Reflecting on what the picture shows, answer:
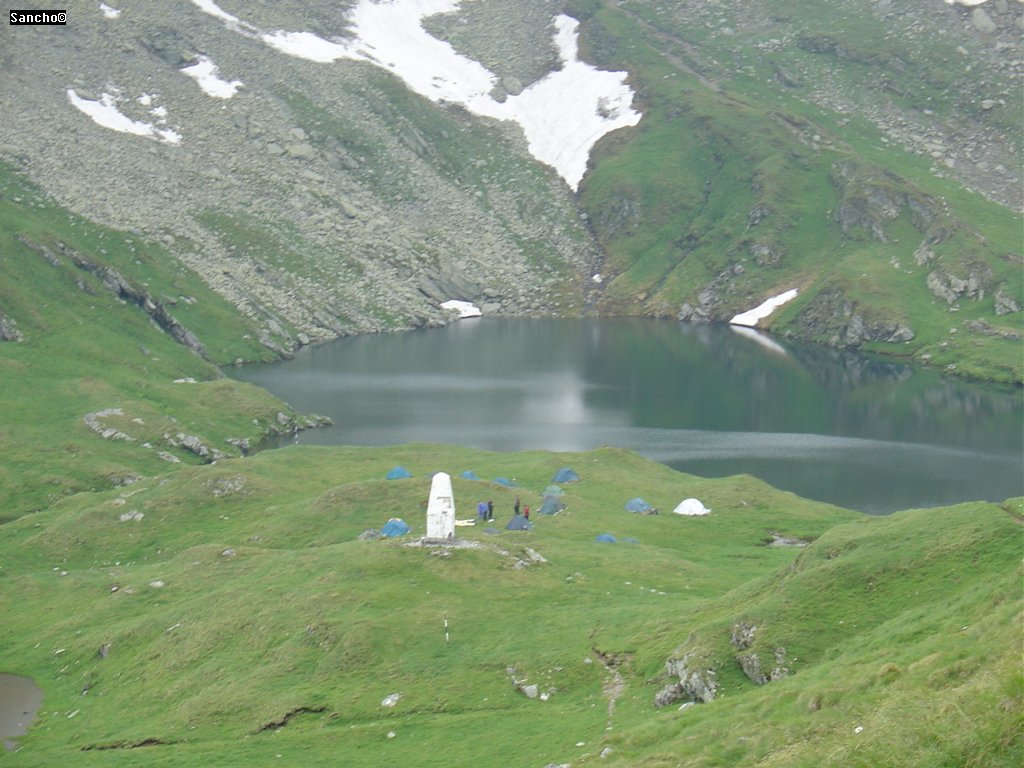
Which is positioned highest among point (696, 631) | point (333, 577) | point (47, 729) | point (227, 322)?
point (696, 631)

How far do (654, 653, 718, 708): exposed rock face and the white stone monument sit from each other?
20814mm

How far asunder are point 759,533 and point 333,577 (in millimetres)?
35142

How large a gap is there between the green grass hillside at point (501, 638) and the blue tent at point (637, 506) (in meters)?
4.73

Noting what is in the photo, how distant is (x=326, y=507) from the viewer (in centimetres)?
8369

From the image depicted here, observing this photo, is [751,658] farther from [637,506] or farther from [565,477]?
[565,477]

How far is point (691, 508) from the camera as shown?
91.6 meters

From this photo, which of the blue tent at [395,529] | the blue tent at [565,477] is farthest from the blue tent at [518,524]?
the blue tent at [565,477]

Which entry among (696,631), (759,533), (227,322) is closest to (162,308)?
(227,322)

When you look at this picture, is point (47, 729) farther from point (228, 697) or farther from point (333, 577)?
point (333, 577)

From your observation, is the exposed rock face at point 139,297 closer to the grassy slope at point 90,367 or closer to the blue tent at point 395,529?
the grassy slope at point 90,367

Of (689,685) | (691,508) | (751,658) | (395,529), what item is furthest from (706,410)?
(751,658)

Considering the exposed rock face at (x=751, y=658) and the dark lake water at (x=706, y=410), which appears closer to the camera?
the exposed rock face at (x=751, y=658)

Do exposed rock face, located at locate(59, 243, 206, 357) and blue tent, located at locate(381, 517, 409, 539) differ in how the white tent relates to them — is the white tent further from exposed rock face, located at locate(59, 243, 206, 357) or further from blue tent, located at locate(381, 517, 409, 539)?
exposed rock face, located at locate(59, 243, 206, 357)

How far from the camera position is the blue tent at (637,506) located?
3578 inches
